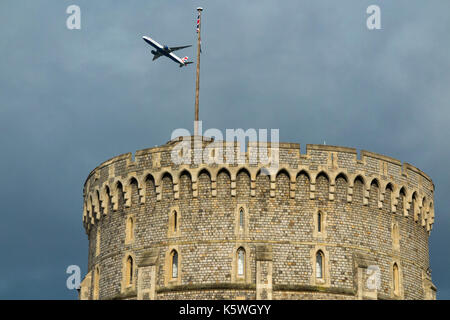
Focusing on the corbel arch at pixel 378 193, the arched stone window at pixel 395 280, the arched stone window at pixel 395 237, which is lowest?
the arched stone window at pixel 395 280

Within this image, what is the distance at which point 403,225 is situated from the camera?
68.2 m

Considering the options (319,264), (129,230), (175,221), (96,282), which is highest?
(175,221)

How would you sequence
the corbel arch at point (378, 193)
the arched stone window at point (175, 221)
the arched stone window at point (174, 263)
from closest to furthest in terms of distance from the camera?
the arched stone window at point (174, 263), the arched stone window at point (175, 221), the corbel arch at point (378, 193)

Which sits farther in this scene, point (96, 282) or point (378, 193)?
point (96, 282)

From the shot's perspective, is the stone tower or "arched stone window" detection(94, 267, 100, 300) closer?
the stone tower

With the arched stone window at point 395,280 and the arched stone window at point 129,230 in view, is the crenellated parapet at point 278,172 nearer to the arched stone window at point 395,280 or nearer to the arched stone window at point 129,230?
the arched stone window at point 129,230

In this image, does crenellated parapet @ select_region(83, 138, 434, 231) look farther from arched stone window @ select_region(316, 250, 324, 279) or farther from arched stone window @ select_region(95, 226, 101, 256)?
arched stone window @ select_region(316, 250, 324, 279)

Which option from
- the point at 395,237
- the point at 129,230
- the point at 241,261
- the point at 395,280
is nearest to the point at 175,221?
the point at 129,230

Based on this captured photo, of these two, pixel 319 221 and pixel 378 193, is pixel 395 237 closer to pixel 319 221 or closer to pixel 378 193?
pixel 378 193

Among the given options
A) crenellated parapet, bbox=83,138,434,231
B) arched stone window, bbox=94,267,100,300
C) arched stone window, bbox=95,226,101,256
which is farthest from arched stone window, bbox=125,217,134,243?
arched stone window, bbox=94,267,100,300

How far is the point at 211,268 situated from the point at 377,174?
404 inches

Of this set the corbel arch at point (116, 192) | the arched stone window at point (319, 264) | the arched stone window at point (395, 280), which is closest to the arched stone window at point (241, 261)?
the arched stone window at point (319, 264)
